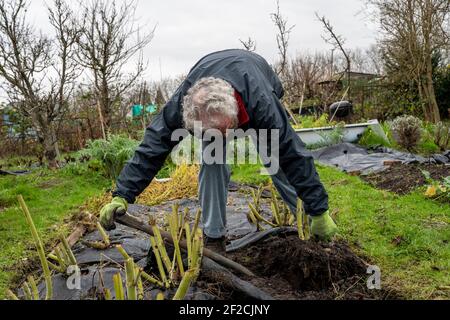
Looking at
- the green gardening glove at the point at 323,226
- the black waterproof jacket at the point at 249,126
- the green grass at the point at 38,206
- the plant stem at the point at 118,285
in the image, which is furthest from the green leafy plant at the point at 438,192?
the plant stem at the point at 118,285

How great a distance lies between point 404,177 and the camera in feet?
17.2

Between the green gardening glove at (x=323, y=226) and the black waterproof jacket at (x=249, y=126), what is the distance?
0.08 m

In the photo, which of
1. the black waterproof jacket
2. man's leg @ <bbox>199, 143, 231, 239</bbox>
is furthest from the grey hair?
man's leg @ <bbox>199, 143, 231, 239</bbox>

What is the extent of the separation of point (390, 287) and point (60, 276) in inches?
69.9

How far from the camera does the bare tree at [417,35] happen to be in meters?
9.84

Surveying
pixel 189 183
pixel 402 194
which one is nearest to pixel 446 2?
pixel 402 194

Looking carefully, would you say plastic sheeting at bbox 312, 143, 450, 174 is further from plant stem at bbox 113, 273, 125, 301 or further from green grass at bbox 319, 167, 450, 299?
plant stem at bbox 113, 273, 125, 301

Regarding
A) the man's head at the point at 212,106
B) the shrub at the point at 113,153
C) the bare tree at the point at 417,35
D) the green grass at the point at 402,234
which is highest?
the bare tree at the point at 417,35

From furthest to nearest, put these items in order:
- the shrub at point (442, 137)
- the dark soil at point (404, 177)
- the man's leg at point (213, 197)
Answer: the shrub at point (442, 137), the dark soil at point (404, 177), the man's leg at point (213, 197)

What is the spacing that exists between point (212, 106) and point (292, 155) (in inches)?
18.9

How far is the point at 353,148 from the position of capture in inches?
293

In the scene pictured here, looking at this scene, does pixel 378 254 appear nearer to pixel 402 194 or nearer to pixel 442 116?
pixel 402 194

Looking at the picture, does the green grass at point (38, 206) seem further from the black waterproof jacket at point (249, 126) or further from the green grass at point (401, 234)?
the green grass at point (401, 234)

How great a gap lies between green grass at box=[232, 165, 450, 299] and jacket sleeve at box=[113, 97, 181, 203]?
4.53 feet
